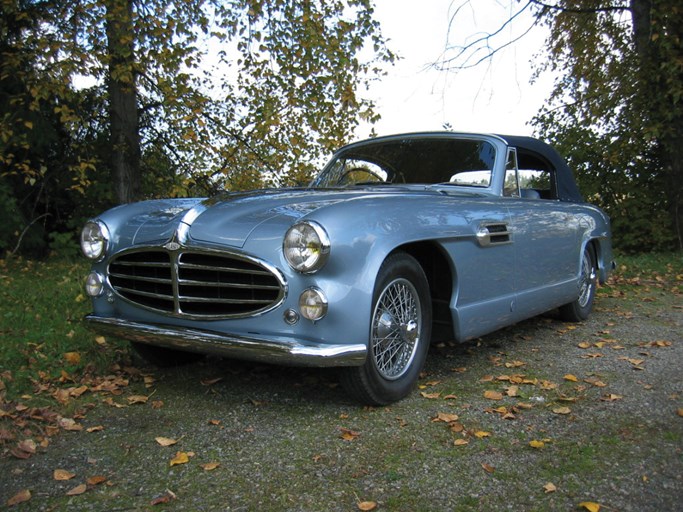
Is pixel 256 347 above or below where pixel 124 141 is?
below

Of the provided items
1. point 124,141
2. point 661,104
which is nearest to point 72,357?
point 124,141

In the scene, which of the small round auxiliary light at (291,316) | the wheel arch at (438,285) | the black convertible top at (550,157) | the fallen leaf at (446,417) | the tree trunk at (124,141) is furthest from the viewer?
the tree trunk at (124,141)

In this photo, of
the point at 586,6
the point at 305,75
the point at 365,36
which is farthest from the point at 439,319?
the point at 586,6

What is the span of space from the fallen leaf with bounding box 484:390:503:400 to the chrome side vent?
0.89 metres

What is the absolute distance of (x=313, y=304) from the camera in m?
2.92

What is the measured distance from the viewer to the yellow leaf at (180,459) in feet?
8.57

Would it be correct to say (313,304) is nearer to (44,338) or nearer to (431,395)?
(431,395)

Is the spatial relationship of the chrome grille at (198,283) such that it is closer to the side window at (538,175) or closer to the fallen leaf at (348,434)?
the fallen leaf at (348,434)

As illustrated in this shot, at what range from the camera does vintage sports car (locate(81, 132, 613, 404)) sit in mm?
2953

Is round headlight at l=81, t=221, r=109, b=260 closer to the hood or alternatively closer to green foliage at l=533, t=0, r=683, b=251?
the hood

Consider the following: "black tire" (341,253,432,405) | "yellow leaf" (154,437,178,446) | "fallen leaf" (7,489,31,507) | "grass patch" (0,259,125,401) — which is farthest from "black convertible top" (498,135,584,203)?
"fallen leaf" (7,489,31,507)

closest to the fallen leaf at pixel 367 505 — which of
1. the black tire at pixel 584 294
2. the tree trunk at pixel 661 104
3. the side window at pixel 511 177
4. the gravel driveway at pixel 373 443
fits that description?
the gravel driveway at pixel 373 443

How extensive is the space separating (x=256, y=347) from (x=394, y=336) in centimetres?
82

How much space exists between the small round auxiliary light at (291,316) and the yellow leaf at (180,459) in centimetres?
75
